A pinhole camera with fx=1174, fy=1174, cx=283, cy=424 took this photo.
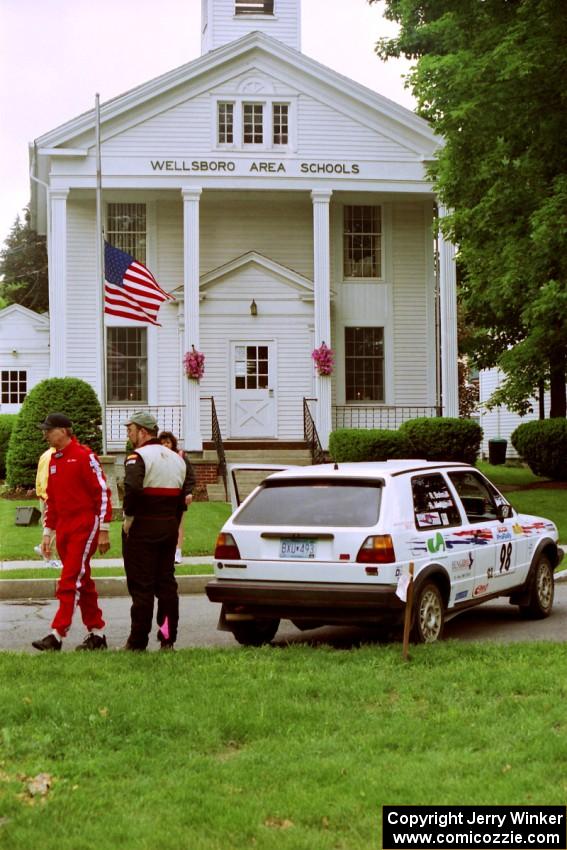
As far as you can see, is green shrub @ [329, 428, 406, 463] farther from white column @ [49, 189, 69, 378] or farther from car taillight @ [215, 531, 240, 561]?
car taillight @ [215, 531, 240, 561]

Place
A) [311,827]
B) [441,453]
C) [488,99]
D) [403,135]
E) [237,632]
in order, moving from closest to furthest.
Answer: [311,827] → [237,632] → [488,99] → [441,453] → [403,135]

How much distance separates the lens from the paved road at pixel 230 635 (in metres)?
10.0

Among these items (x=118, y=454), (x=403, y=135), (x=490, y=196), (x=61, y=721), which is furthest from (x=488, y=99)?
(x=61, y=721)

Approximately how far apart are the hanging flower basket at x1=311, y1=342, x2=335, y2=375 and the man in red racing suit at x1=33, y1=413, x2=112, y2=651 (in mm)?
17336

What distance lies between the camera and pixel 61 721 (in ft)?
21.2

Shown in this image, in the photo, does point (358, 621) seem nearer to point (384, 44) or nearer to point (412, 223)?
point (412, 223)

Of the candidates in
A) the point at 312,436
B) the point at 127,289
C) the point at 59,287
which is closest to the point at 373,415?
the point at 312,436

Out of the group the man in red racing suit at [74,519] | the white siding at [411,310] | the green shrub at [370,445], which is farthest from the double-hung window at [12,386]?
the man in red racing suit at [74,519]

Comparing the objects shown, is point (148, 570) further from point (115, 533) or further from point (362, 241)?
point (362, 241)

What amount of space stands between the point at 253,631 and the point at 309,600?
863 mm

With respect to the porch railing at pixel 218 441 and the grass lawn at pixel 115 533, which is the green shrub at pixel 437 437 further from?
the grass lawn at pixel 115 533

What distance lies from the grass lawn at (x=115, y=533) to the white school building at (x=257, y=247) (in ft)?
14.6

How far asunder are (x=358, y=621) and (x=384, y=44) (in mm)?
25768

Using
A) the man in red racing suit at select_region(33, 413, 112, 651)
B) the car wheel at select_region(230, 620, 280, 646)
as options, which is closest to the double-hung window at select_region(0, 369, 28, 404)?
the car wheel at select_region(230, 620, 280, 646)
